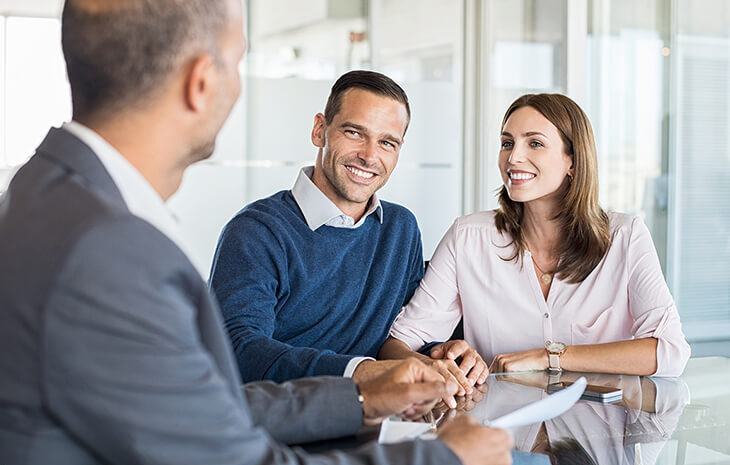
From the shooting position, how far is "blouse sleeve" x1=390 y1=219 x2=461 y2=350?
2242 millimetres

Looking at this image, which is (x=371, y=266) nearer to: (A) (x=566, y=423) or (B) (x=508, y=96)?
(A) (x=566, y=423)

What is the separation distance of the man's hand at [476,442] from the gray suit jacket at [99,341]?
0.22m

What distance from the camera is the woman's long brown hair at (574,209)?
2.30m

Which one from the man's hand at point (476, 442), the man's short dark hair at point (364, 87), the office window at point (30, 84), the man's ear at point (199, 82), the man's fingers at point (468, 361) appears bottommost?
the man's fingers at point (468, 361)

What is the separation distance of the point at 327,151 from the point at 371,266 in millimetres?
348

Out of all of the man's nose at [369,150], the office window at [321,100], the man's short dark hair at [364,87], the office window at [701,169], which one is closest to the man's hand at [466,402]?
the man's nose at [369,150]

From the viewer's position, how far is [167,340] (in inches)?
30.3

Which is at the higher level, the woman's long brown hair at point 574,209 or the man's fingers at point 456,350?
the woman's long brown hair at point 574,209

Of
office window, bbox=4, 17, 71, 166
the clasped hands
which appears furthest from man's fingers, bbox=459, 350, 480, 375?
office window, bbox=4, 17, 71, 166

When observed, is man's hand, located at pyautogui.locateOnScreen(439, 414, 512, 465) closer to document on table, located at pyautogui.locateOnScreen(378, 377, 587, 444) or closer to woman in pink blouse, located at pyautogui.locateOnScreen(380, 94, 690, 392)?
document on table, located at pyautogui.locateOnScreen(378, 377, 587, 444)

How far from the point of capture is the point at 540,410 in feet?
3.94

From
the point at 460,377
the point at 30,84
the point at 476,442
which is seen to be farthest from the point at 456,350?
the point at 30,84

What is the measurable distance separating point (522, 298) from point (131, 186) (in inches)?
64.6

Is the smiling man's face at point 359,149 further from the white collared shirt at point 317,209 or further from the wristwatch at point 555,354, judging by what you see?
the wristwatch at point 555,354
